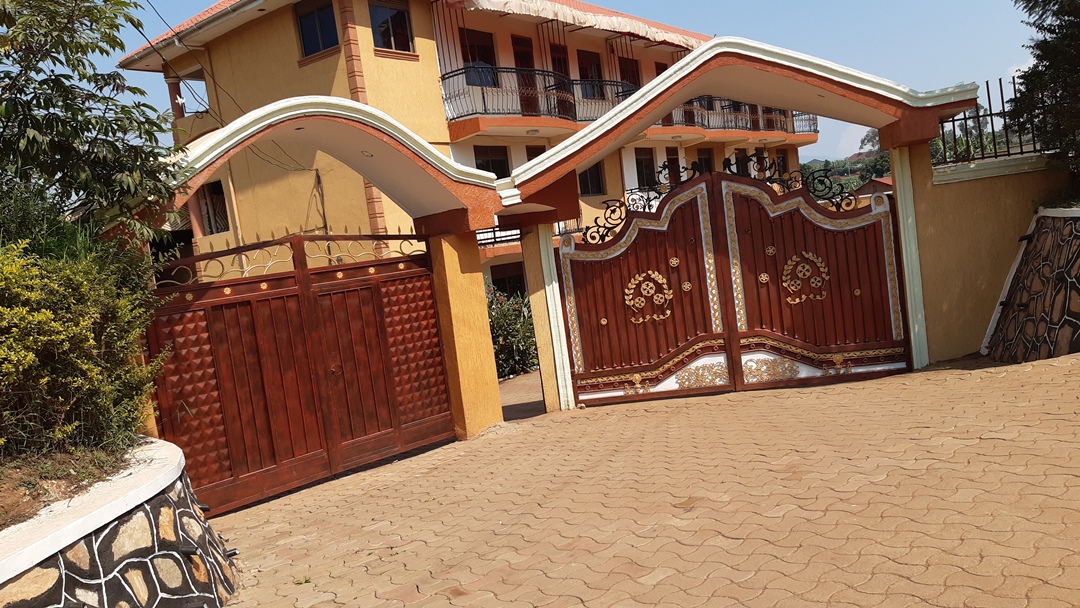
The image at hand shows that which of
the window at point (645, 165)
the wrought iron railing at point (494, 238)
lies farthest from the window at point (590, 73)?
the wrought iron railing at point (494, 238)

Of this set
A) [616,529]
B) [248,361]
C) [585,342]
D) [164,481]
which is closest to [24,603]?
[164,481]

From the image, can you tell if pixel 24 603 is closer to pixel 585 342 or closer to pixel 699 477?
pixel 699 477

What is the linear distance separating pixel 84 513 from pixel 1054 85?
9.32 meters

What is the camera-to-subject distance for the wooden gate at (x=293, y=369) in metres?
5.78

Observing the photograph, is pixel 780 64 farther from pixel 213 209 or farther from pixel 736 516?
pixel 213 209

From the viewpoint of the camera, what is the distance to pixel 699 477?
16.8 feet

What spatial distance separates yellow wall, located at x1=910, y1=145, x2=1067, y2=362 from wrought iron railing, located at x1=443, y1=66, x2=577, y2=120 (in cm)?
1112

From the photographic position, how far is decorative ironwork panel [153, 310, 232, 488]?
5656mm

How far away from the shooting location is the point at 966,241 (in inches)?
313

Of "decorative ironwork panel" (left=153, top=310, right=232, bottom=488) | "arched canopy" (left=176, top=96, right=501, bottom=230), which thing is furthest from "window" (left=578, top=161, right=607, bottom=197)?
"decorative ironwork panel" (left=153, top=310, right=232, bottom=488)

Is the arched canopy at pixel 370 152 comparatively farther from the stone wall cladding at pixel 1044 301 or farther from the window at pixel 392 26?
the window at pixel 392 26

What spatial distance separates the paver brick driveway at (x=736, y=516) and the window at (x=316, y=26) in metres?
11.1

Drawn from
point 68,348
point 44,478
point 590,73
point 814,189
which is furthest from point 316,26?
point 44,478

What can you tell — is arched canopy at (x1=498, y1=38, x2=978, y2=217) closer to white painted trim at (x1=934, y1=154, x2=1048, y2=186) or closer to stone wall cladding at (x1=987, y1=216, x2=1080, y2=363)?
white painted trim at (x1=934, y1=154, x2=1048, y2=186)
